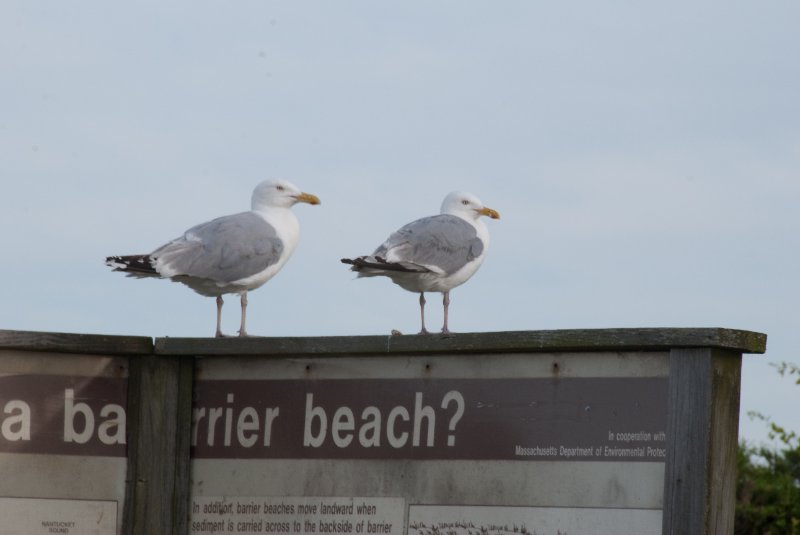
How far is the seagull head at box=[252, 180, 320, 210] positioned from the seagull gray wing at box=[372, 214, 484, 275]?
31.8 inches

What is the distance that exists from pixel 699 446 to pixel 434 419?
1139 mm

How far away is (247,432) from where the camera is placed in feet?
20.5

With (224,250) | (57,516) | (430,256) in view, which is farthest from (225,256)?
(57,516)

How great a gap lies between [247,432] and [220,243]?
Answer: 7.58ft

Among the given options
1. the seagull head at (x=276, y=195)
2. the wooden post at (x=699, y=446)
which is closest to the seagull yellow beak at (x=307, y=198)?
the seagull head at (x=276, y=195)

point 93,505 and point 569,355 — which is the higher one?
point 569,355

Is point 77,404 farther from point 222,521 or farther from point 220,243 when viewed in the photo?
point 220,243

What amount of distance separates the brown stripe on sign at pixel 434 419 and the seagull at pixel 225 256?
176cm

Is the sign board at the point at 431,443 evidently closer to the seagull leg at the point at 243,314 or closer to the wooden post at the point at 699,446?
the wooden post at the point at 699,446

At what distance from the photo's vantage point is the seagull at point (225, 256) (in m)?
8.09

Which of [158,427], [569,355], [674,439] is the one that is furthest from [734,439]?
[158,427]

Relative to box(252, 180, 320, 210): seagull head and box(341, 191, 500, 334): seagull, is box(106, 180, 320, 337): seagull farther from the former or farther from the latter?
box(341, 191, 500, 334): seagull

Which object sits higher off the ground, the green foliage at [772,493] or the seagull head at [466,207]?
the seagull head at [466,207]

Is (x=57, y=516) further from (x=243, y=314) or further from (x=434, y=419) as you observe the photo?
(x=243, y=314)
